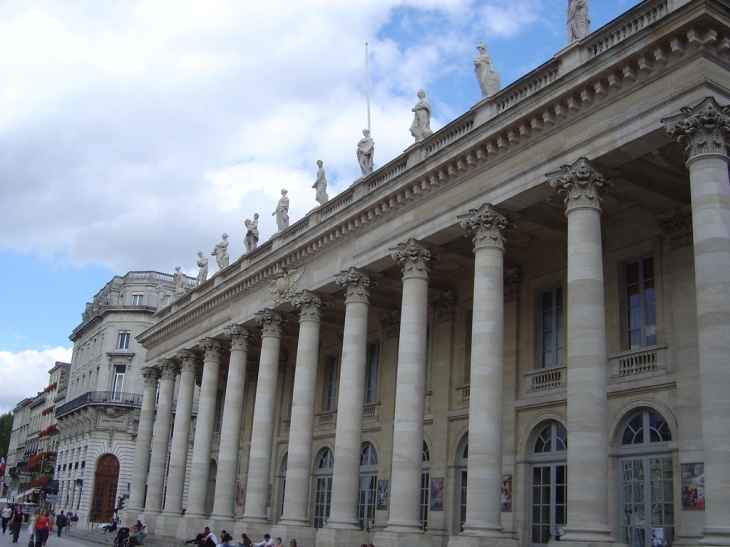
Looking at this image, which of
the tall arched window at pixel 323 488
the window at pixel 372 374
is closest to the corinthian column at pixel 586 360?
the window at pixel 372 374

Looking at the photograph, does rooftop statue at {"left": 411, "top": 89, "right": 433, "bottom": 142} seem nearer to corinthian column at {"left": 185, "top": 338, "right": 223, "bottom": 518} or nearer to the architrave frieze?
the architrave frieze

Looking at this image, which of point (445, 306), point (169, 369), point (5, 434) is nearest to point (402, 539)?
point (445, 306)

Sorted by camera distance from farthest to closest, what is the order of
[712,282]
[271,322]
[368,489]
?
[271,322] < [368,489] < [712,282]

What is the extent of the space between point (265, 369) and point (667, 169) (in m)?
17.3

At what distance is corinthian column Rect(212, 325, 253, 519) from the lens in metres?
31.8

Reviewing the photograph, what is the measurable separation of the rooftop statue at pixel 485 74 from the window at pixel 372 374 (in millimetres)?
12300

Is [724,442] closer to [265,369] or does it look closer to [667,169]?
[667,169]

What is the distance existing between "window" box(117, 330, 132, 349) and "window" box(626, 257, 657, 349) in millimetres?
49086

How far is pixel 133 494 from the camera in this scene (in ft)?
137

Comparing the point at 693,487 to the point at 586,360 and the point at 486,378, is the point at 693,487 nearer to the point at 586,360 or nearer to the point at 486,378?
the point at 586,360

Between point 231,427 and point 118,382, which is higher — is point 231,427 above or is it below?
below

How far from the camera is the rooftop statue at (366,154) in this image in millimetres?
27438

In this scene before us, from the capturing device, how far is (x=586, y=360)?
16.8m

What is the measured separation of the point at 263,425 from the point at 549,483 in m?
12.0
